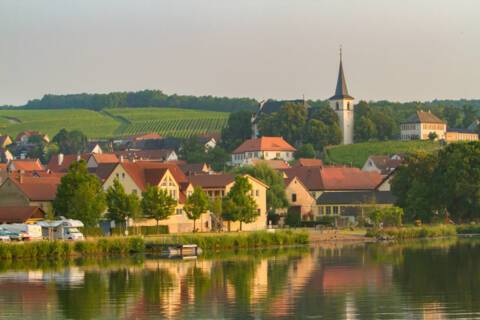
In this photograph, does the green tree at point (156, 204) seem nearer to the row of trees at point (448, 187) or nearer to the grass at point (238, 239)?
the grass at point (238, 239)

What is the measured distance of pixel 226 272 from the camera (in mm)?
58438

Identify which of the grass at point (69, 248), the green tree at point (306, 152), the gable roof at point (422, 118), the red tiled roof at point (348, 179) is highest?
the gable roof at point (422, 118)

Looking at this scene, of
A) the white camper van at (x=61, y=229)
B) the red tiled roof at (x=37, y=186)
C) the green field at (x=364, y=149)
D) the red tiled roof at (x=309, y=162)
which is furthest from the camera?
the green field at (x=364, y=149)

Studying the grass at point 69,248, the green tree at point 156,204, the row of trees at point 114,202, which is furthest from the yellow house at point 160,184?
the grass at point 69,248

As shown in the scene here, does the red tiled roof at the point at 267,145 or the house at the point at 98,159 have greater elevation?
the red tiled roof at the point at 267,145

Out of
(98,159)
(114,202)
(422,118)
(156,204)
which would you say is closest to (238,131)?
(422,118)

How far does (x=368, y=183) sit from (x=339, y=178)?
3101mm

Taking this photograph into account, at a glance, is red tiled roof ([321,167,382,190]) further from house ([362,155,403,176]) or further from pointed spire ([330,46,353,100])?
pointed spire ([330,46,353,100])

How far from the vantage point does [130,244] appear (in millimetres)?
72750

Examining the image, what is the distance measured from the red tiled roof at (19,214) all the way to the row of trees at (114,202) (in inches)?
54.9

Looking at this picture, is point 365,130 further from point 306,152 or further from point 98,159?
point 98,159

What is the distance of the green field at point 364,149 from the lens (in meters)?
164

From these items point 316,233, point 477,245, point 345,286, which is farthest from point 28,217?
point 345,286

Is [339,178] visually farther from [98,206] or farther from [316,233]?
[98,206]
